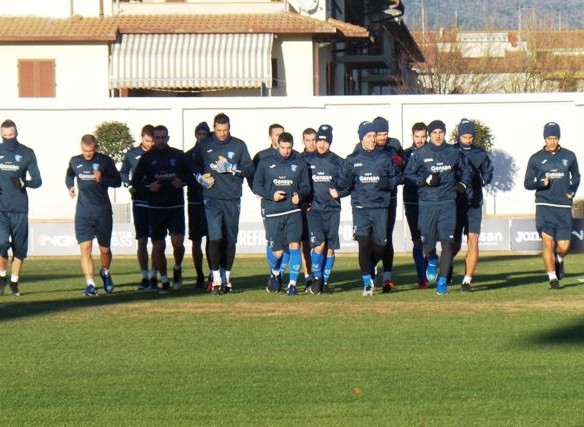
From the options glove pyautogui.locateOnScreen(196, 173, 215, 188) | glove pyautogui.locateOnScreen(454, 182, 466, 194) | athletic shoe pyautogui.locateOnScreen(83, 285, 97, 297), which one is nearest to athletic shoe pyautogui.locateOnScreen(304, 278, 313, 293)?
glove pyautogui.locateOnScreen(196, 173, 215, 188)

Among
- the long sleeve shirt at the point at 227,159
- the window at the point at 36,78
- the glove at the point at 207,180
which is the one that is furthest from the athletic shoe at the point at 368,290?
the window at the point at 36,78

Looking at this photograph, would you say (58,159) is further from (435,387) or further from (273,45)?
(435,387)

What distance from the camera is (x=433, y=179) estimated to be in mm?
18688

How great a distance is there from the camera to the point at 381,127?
63.9 ft

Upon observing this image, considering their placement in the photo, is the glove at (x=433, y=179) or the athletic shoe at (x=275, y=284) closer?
the glove at (x=433, y=179)

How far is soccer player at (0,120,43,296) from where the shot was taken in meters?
19.4

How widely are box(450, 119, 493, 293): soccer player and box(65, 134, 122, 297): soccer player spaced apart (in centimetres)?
463

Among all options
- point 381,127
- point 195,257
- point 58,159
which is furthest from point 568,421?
point 58,159

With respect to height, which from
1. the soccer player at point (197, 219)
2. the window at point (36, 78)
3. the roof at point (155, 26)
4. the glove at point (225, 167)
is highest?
the roof at point (155, 26)

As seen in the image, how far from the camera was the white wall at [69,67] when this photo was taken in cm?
4481

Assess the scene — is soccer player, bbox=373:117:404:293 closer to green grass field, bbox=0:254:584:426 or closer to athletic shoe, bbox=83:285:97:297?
green grass field, bbox=0:254:584:426

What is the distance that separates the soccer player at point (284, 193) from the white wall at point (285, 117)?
15.3 meters

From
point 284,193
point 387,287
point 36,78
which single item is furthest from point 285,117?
point 284,193

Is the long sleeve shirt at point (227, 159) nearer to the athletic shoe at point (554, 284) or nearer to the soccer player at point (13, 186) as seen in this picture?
the soccer player at point (13, 186)
